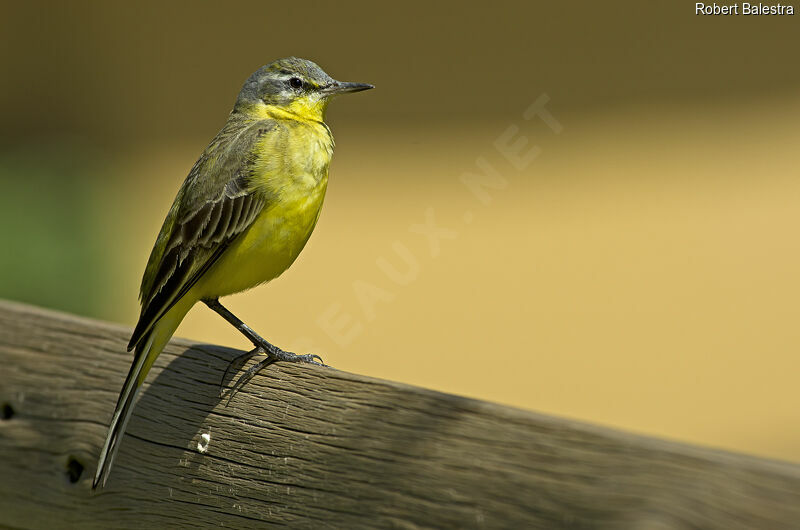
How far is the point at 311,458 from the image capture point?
2.33 meters

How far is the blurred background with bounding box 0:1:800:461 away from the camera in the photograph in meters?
7.44

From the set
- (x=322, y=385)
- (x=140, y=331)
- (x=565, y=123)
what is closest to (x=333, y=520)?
(x=322, y=385)

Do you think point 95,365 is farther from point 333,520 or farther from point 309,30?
point 309,30

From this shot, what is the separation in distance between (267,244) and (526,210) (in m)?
4.78

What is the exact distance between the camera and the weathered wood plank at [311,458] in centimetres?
170

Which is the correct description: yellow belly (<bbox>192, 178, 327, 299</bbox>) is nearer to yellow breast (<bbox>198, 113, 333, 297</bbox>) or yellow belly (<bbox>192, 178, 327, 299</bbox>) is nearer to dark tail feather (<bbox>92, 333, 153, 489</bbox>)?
yellow breast (<bbox>198, 113, 333, 297</bbox>)

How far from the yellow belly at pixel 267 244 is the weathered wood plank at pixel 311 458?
2.04 feet

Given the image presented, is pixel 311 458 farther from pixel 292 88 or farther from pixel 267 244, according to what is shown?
pixel 292 88

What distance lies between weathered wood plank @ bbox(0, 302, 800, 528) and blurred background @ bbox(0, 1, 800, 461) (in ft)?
16.5

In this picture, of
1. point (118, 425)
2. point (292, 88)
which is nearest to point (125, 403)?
point (118, 425)

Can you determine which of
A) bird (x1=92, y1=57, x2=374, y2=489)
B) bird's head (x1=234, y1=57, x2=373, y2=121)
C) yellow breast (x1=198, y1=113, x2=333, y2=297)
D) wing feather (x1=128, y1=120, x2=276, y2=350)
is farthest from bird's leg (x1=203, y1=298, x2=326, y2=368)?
bird's head (x1=234, y1=57, x2=373, y2=121)

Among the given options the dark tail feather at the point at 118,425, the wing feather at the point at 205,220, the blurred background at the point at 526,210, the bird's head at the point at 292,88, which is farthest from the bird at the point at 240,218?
the blurred background at the point at 526,210

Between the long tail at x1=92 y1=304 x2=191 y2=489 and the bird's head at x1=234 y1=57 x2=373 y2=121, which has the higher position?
the bird's head at x1=234 y1=57 x2=373 y2=121

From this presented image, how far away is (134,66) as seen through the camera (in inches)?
382
